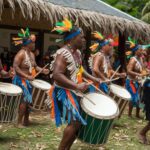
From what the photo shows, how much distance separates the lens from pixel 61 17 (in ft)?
26.7

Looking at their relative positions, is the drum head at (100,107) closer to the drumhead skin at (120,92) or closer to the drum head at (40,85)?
the drumhead skin at (120,92)

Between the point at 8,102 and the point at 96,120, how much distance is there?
1.43 m

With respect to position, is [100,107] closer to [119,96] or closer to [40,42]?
[119,96]

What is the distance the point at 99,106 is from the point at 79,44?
78 cm

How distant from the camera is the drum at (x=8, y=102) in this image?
508 cm

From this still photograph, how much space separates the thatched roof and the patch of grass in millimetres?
2145

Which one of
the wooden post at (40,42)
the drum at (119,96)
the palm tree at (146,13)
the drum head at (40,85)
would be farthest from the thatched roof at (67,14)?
the palm tree at (146,13)

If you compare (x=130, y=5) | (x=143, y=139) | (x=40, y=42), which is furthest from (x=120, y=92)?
(x=130, y=5)

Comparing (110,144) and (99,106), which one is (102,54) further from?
(99,106)

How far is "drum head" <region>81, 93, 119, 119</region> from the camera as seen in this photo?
4.33 meters

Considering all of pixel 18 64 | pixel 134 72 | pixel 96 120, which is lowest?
pixel 134 72

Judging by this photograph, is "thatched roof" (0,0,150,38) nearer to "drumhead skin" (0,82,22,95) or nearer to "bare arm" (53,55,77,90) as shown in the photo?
"drumhead skin" (0,82,22,95)

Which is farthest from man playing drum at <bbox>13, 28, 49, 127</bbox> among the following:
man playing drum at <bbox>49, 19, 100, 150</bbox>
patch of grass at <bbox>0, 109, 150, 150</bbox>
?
man playing drum at <bbox>49, 19, 100, 150</bbox>

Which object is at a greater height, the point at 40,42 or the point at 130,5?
the point at 40,42
